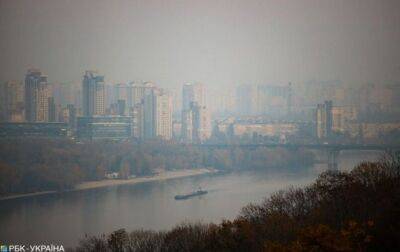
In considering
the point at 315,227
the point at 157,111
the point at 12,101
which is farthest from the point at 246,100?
the point at 315,227

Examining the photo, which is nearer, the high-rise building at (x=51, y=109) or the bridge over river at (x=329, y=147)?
the bridge over river at (x=329, y=147)

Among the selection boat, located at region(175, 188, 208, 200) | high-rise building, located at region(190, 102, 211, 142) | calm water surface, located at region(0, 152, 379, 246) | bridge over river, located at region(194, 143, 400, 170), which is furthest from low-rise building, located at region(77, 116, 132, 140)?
boat, located at region(175, 188, 208, 200)

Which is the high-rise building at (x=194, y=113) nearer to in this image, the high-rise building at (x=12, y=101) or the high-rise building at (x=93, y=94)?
the high-rise building at (x=93, y=94)

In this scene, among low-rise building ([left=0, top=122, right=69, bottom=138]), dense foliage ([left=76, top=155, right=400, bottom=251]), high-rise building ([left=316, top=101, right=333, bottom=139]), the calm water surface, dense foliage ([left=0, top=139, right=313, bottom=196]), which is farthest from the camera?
high-rise building ([left=316, top=101, right=333, bottom=139])

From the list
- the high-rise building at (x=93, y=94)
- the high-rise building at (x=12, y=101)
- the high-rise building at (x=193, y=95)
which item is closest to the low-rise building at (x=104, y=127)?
the high-rise building at (x=93, y=94)

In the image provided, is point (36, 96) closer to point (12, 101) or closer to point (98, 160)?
point (12, 101)

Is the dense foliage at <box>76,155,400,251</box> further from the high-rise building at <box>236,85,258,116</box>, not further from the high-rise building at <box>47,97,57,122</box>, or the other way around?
the high-rise building at <box>236,85,258,116</box>
